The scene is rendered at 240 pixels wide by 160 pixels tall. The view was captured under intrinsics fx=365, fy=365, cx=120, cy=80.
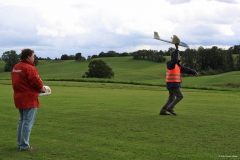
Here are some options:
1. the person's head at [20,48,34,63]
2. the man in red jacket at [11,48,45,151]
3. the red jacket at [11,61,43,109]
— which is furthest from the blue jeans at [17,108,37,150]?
the person's head at [20,48,34,63]

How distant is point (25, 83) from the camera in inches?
324

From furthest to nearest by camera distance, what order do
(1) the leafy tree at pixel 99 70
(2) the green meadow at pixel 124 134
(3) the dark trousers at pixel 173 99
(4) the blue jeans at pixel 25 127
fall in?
1. (1) the leafy tree at pixel 99 70
2. (3) the dark trousers at pixel 173 99
3. (4) the blue jeans at pixel 25 127
4. (2) the green meadow at pixel 124 134

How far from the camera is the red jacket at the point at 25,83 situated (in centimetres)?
818

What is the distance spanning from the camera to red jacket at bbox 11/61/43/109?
818 centimetres

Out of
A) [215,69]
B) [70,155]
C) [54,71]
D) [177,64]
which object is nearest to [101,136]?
[70,155]

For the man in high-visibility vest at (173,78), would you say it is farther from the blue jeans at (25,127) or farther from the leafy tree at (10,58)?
the leafy tree at (10,58)

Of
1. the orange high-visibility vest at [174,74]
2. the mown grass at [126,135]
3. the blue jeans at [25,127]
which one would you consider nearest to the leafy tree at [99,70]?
the mown grass at [126,135]

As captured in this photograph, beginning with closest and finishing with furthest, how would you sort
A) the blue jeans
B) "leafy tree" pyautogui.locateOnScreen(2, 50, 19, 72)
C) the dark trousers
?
1. the blue jeans
2. the dark trousers
3. "leafy tree" pyautogui.locateOnScreen(2, 50, 19, 72)

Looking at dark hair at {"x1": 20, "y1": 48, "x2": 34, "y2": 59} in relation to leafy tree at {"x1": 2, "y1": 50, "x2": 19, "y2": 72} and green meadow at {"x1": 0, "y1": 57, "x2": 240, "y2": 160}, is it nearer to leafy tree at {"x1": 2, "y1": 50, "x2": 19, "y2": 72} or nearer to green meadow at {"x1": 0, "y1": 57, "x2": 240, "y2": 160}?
green meadow at {"x1": 0, "y1": 57, "x2": 240, "y2": 160}

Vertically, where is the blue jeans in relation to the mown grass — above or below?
above

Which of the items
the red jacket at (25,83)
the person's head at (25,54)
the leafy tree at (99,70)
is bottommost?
the leafy tree at (99,70)

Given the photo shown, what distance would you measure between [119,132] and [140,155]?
2.53m

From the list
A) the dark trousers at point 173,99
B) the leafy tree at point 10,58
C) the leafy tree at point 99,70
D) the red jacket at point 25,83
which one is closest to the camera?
the red jacket at point 25,83

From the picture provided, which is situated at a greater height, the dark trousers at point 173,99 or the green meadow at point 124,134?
the dark trousers at point 173,99
